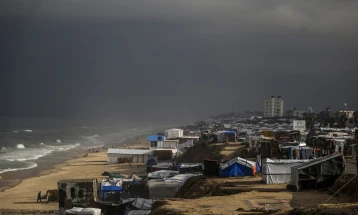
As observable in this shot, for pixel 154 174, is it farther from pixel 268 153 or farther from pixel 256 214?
pixel 256 214

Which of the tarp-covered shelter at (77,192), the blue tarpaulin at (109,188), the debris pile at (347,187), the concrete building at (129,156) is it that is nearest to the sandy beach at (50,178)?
the concrete building at (129,156)

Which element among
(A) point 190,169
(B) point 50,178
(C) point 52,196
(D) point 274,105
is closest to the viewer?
(C) point 52,196

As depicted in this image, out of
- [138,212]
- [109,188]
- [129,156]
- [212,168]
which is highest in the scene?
[212,168]

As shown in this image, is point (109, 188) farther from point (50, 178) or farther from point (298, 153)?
point (50, 178)

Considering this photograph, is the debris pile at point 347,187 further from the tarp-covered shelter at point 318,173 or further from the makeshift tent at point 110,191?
the makeshift tent at point 110,191

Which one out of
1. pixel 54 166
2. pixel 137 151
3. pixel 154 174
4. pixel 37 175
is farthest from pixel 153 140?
pixel 154 174

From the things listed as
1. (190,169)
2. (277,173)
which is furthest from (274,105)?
(277,173)

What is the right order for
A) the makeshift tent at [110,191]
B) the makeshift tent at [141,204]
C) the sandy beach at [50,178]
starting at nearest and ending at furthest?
the makeshift tent at [141,204] < the makeshift tent at [110,191] < the sandy beach at [50,178]
